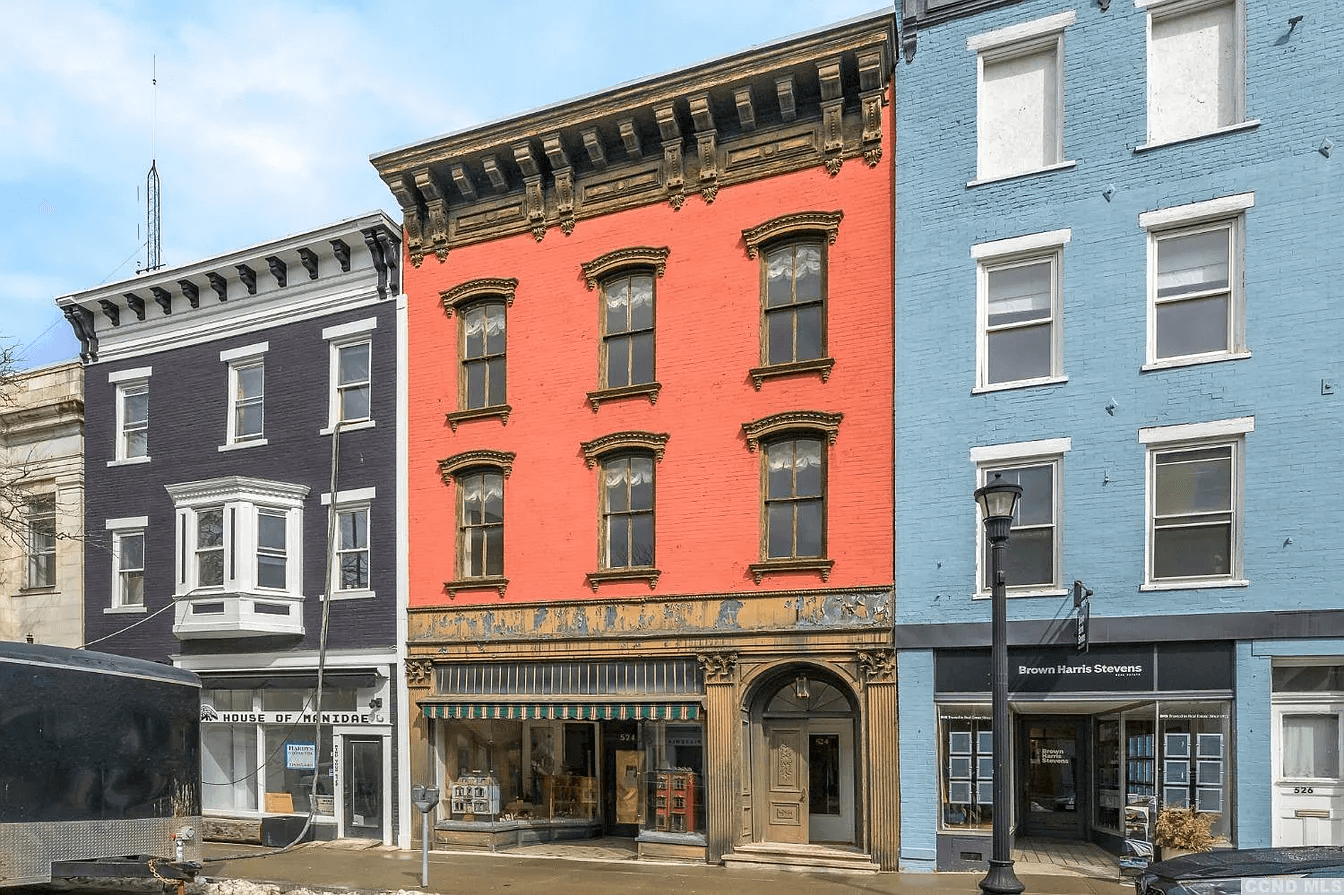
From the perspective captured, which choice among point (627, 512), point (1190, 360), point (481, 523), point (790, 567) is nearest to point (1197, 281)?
point (1190, 360)

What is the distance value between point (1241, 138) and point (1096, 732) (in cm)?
907

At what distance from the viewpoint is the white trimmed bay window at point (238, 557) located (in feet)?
70.6

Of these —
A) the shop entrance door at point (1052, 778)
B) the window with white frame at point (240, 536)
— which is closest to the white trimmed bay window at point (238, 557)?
the window with white frame at point (240, 536)

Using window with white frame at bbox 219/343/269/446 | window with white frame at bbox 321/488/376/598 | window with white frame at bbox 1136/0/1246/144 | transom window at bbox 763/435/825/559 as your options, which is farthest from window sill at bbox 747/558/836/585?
window with white frame at bbox 219/343/269/446

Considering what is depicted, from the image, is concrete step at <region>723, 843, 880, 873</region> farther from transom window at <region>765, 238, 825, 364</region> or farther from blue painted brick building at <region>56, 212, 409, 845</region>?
transom window at <region>765, 238, 825, 364</region>

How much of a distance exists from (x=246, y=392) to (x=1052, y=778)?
1729cm

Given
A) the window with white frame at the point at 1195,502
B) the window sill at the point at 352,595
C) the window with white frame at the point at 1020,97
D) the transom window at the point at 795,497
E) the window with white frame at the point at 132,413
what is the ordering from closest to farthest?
the window with white frame at the point at 1195,502 < the window with white frame at the point at 1020,97 < the transom window at the point at 795,497 < the window sill at the point at 352,595 < the window with white frame at the point at 132,413

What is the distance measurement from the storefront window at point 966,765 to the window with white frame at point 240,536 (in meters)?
12.7

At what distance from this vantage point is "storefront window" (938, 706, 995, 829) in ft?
53.2

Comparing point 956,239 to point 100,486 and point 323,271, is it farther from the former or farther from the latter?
point 100,486

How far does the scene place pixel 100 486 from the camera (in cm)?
2514

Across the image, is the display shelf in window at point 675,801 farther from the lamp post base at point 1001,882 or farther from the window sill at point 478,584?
the lamp post base at point 1001,882

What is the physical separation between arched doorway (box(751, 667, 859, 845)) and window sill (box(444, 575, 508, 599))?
5115 mm

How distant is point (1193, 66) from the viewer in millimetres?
15812
